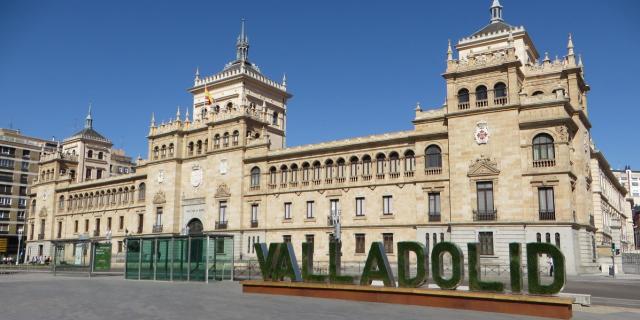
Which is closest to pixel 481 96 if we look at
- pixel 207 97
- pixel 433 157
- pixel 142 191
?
pixel 433 157

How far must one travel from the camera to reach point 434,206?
1774 inches

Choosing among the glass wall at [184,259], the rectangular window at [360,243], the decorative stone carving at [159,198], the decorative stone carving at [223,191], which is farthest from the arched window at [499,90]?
the decorative stone carving at [159,198]

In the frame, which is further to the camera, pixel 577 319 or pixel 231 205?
pixel 231 205

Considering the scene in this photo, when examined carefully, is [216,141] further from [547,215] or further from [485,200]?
[547,215]

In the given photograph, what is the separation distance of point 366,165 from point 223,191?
17.0 meters

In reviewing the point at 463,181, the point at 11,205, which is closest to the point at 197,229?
the point at 463,181

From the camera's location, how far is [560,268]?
Answer: 59.0ft

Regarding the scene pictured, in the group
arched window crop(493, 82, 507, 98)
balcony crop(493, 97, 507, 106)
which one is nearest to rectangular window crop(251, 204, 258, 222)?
balcony crop(493, 97, 507, 106)

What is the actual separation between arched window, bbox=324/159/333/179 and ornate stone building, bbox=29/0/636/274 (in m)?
0.14

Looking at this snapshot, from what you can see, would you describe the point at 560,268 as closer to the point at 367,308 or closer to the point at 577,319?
the point at 577,319

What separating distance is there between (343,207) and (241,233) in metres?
12.2

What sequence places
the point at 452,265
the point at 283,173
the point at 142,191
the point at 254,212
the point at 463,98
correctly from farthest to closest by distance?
the point at 142,191 → the point at 254,212 → the point at 283,173 → the point at 463,98 → the point at 452,265

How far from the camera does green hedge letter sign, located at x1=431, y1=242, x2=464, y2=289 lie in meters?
19.9

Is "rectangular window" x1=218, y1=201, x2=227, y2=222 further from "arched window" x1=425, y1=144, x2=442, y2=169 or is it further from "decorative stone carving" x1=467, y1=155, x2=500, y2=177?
"decorative stone carving" x1=467, y1=155, x2=500, y2=177
